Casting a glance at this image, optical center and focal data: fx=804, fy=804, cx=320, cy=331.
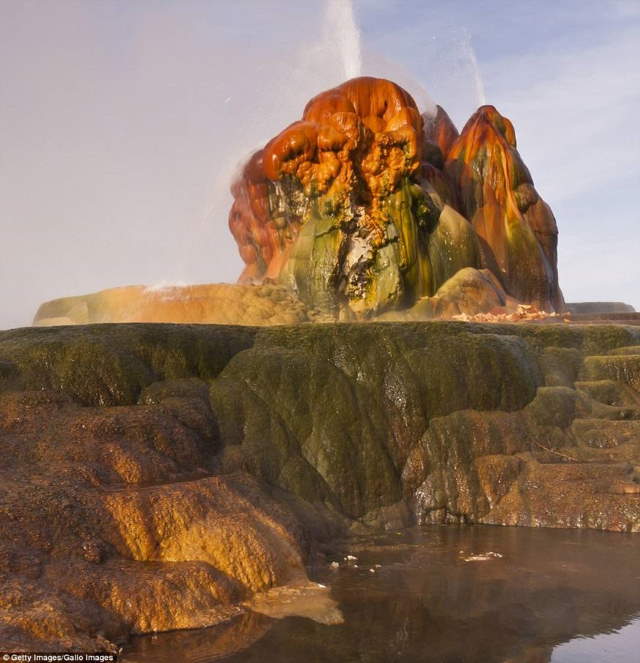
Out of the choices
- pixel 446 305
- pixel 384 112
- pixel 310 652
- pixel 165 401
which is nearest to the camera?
pixel 310 652

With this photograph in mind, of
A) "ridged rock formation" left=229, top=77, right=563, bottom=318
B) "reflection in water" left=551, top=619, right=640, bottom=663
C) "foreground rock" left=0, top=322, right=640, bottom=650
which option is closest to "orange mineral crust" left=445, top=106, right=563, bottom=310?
"ridged rock formation" left=229, top=77, right=563, bottom=318

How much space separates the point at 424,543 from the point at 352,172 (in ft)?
37.8

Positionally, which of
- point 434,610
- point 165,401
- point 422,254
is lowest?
point 434,610

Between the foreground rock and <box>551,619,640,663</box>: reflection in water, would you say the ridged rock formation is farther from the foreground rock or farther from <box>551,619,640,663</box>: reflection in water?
<box>551,619,640,663</box>: reflection in water

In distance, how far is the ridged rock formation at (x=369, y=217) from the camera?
64.7ft

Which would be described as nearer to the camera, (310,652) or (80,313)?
(310,652)

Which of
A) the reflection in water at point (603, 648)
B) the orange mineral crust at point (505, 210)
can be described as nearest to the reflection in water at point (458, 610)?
the reflection in water at point (603, 648)

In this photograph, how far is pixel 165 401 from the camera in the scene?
36.5ft

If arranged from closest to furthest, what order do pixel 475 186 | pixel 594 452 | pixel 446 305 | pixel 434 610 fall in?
1. pixel 434 610
2. pixel 594 452
3. pixel 446 305
4. pixel 475 186

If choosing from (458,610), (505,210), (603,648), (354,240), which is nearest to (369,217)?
(354,240)

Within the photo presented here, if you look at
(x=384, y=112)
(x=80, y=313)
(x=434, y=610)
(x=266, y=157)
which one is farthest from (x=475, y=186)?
(x=434, y=610)

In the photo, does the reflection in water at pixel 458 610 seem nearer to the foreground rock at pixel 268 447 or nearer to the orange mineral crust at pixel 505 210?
the foreground rock at pixel 268 447

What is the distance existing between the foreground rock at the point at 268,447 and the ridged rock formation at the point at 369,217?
5.93 meters

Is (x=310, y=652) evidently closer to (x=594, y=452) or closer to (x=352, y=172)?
(x=594, y=452)
